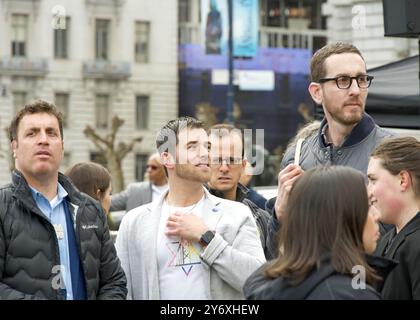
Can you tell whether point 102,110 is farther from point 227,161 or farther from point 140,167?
point 227,161

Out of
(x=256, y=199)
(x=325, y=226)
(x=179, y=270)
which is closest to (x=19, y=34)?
(x=256, y=199)

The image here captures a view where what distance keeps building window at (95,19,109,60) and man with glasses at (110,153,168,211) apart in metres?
50.5

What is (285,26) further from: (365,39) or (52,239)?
(52,239)

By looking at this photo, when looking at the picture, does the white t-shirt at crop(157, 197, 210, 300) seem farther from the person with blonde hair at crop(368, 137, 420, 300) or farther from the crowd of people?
the person with blonde hair at crop(368, 137, 420, 300)

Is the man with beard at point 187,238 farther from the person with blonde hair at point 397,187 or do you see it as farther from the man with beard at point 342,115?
the person with blonde hair at point 397,187

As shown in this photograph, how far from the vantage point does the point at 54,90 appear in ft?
200

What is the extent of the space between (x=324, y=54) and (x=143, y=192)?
256 inches

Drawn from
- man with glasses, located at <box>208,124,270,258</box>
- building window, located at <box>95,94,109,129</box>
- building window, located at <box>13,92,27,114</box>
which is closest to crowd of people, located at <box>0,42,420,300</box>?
man with glasses, located at <box>208,124,270,258</box>

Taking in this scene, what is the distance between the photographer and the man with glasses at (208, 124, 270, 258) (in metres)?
7.23

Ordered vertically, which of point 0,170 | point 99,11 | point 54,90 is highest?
point 99,11

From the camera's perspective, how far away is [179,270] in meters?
5.46

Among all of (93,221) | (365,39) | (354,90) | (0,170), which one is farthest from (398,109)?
(0,170)

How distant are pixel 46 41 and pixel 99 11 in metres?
3.40

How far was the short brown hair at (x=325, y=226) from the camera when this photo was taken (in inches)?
158
